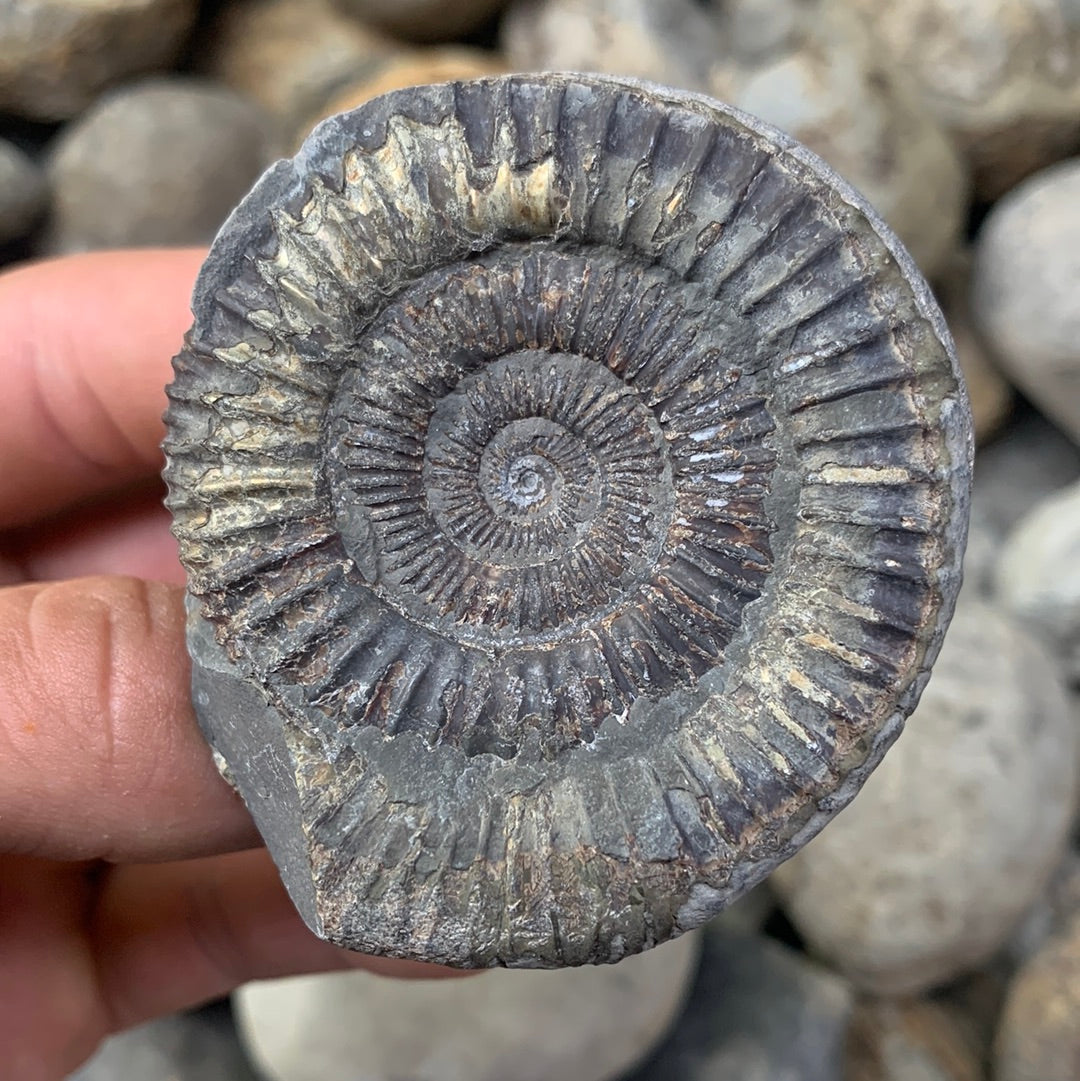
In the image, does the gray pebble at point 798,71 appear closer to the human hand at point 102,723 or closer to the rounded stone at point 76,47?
the rounded stone at point 76,47

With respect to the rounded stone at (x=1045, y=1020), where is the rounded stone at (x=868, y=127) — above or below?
above

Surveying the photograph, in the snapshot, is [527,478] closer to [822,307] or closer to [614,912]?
[822,307]

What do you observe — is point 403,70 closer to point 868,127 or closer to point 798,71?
point 798,71

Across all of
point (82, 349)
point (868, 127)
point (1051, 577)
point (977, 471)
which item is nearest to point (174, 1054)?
point (82, 349)

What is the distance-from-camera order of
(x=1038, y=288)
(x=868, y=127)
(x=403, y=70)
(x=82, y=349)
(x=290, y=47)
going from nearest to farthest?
1. (x=82, y=349)
2. (x=868, y=127)
3. (x=1038, y=288)
4. (x=403, y=70)
5. (x=290, y=47)

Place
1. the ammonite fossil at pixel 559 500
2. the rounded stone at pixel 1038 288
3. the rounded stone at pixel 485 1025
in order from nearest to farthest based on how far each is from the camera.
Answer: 1. the ammonite fossil at pixel 559 500
2. the rounded stone at pixel 485 1025
3. the rounded stone at pixel 1038 288

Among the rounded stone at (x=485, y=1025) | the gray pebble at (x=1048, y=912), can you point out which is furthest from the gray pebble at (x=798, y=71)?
the rounded stone at (x=485, y=1025)

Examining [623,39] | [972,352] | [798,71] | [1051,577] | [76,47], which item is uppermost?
[798,71]

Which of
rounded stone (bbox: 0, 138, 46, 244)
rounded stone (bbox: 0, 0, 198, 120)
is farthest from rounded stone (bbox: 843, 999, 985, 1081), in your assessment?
rounded stone (bbox: 0, 0, 198, 120)
